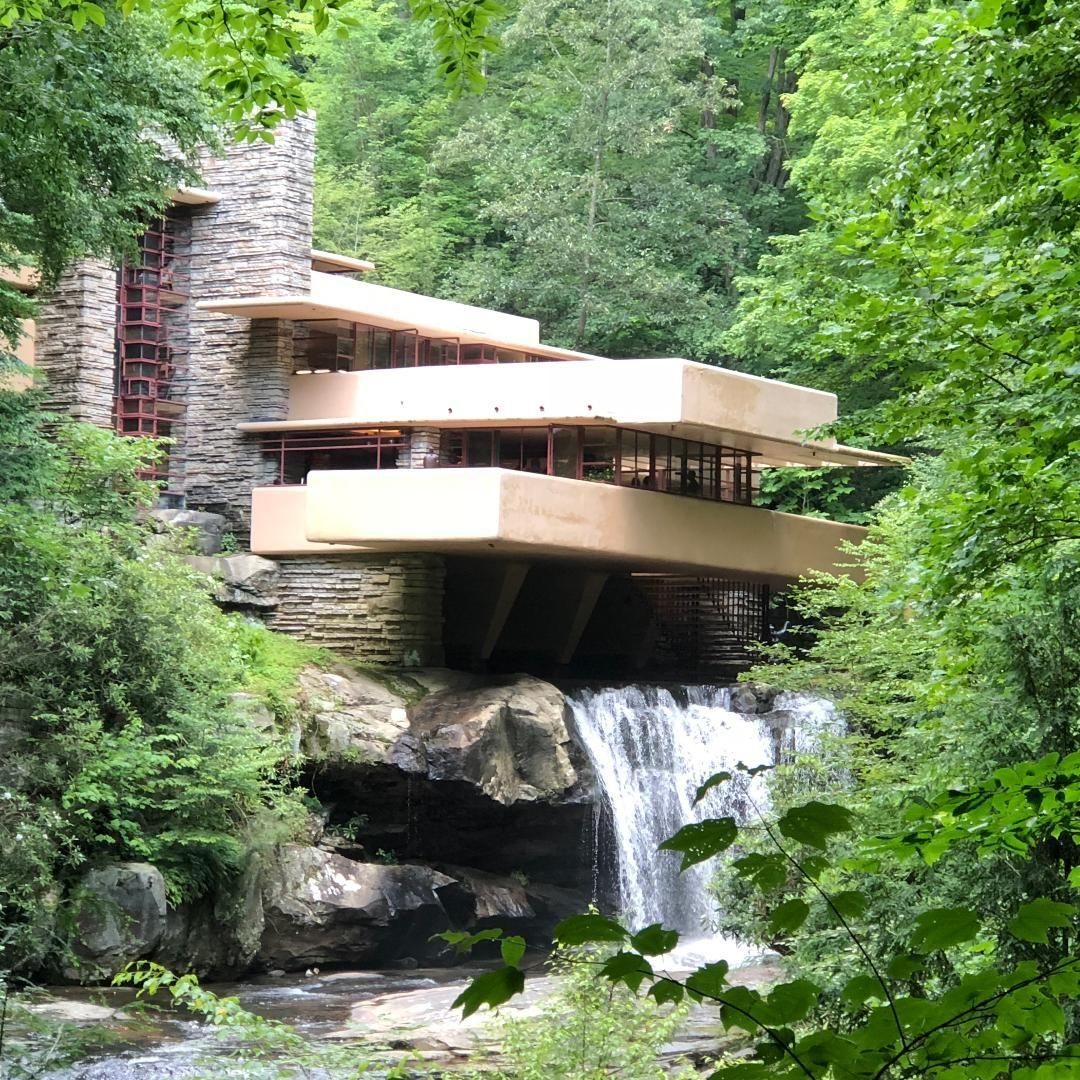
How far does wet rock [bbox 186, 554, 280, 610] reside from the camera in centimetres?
2056

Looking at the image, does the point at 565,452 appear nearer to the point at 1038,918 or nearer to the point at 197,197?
the point at 197,197

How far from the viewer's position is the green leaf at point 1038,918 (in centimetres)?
244

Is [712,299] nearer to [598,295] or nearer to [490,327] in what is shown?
[598,295]

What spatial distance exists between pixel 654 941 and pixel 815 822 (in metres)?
0.32

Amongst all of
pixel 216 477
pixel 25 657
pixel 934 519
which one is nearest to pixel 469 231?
pixel 216 477

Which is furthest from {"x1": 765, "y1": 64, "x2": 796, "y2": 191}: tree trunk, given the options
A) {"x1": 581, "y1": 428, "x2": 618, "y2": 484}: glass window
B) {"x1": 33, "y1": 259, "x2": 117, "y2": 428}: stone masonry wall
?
{"x1": 33, "y1": 259, "x2": 117, "y2": 428}: stone masonry wall

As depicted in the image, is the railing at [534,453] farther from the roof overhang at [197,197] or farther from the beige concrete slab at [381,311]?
the roof overhang at [197,197]

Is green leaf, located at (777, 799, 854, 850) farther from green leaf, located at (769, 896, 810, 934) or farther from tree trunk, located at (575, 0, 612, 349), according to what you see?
tree trunk, located at (575, 0, 612, 349)

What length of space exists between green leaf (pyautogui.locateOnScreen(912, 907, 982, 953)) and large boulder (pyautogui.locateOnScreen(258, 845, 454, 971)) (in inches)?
522

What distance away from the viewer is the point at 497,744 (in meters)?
17.4

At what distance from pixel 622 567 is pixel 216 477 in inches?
241

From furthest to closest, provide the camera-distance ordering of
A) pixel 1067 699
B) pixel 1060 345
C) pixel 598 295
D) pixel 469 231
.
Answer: pixel 469 231 → pixel 598 295 → pixel 1067 699 → pixel 1060 345

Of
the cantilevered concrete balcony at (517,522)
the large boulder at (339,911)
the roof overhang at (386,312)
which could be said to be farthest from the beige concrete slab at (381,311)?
the large boulder at (339,911)

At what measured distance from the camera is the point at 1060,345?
6434 mm
